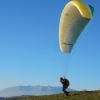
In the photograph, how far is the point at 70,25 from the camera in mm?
35594

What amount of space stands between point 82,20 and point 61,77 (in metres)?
7.53

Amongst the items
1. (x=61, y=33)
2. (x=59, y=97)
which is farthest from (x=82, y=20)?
(x=59, y=97)

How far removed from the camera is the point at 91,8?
100 feet

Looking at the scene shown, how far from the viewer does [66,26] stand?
118 feet

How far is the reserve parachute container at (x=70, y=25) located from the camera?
34344 mm

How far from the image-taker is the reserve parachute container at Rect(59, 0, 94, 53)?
34344 mm

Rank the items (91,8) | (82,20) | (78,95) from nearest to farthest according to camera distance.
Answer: (91,8)
(82,20)
(78,95)

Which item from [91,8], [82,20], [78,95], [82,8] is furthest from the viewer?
[78,95]

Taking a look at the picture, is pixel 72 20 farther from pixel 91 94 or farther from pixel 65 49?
pixel 91 94

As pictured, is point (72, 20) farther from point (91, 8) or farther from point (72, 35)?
point (91, 8)

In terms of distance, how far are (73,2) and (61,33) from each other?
19.1 ft

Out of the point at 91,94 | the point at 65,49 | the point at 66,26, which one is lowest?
the point at 91,94

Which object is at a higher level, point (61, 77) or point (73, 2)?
point (73, 2)

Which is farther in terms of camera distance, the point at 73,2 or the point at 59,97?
the point at 59,97
